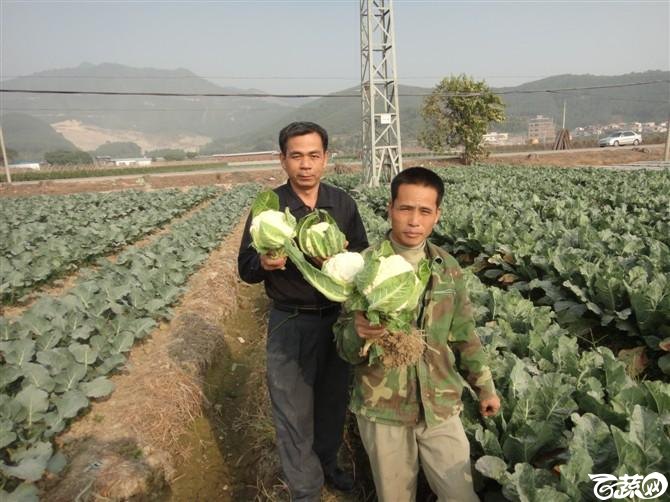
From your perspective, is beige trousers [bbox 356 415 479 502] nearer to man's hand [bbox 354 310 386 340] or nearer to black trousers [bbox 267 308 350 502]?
black trousers [bbox 267 308 350 502]

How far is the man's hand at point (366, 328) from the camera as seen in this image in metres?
1.70

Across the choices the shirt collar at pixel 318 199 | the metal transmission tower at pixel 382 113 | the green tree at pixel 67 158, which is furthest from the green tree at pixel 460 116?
the green tree at pixel 67 158

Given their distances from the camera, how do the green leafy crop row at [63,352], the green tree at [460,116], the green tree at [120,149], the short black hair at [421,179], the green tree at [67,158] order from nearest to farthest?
the short black hair at [421,179] → the green leafy crop row at [63,352] → the green tree at [460,116] → the green tree at [67,158] → the green tree at [120,149]

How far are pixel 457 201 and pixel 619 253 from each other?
5234mm

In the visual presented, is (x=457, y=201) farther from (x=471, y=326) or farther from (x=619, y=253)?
(x=471, y=326)

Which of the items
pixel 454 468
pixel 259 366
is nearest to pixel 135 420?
pixel 259 366

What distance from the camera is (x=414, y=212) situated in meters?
2.06

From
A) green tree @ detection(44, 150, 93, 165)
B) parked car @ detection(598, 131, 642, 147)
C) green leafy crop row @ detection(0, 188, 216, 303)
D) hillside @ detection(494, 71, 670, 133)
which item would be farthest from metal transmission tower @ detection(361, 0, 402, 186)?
hillside @ detection(494, 71, 670, 133)

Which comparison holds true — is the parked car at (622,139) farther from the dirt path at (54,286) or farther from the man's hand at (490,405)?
the man's hand at (490,405)

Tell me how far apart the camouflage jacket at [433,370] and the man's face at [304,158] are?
0.78m

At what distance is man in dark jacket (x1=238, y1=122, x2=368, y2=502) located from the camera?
244 cm

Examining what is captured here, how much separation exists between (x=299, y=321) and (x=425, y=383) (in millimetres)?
822

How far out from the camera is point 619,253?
521cm

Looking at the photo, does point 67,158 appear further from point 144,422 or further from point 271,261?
point 271,261
